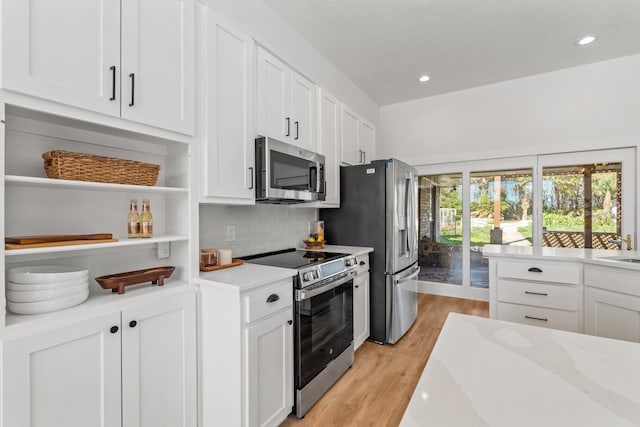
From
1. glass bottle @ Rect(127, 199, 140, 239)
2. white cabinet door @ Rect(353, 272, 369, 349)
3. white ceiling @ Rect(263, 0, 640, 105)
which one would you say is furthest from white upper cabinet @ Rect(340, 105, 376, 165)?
glass bottle @ Rect(127, 199, 140, 239)

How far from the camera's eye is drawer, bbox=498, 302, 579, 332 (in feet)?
7.12

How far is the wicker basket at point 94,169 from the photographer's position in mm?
1225

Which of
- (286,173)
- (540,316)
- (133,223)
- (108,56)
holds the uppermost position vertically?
(108,56)

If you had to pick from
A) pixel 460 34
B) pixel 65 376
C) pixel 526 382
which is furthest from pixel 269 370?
pixel 460 34

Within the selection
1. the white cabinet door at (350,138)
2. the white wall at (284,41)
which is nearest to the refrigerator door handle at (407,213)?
the white cabinet door at (350,138)

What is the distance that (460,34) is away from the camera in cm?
284

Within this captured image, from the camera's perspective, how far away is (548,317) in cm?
223

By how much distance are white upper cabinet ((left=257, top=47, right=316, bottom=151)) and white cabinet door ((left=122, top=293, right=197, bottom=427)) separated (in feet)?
4.30

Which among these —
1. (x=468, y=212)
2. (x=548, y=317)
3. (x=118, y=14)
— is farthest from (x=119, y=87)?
(x=468, y=212)

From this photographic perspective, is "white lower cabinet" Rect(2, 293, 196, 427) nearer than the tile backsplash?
Yes

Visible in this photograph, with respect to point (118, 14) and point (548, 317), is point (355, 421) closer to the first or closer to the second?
point (548, 317)

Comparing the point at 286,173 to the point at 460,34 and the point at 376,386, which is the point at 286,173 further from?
the point at 460,34

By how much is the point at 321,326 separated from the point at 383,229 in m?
1.17

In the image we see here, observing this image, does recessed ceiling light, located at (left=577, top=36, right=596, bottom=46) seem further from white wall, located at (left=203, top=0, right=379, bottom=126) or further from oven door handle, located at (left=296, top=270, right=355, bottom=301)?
oven door handle, located at (left=296, top=270, right=355, bottom=301)
